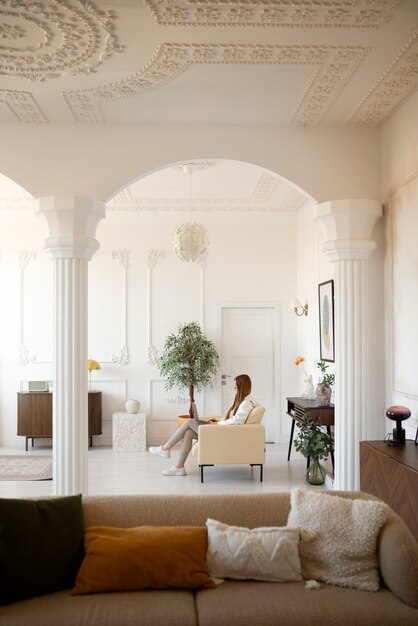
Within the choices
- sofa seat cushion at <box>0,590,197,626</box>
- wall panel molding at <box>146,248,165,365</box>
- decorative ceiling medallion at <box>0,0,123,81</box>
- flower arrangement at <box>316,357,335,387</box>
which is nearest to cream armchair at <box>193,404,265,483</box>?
flower arrangement at <box>316,357,335,387</box>

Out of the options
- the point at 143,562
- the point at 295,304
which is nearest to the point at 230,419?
the point at 295,304

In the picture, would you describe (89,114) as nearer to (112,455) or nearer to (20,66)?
(20,66)

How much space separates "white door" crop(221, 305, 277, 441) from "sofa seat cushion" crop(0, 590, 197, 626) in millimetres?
6962

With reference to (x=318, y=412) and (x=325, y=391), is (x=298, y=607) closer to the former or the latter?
(x=318, y=412)

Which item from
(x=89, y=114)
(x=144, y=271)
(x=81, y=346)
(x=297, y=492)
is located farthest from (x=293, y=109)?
(x=144, y=271)

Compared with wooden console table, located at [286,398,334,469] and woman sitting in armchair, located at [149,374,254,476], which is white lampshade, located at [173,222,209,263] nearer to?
woman sitting in armchair, located at [149,374,254,476]

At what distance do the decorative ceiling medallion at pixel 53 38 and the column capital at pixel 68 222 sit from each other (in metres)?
0.99

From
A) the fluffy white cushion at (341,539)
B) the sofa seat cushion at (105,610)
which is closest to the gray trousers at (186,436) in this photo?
the fluffy white cushion at (341,539)

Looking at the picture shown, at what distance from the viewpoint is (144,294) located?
9641 mm

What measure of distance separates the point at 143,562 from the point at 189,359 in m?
6.33

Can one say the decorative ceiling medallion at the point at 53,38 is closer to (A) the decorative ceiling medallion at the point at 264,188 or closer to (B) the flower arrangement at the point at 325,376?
(A) the decorative ceiling medallion at the point at 264,188

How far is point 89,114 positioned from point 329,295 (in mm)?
3654

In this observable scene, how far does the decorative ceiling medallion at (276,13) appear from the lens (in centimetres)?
329

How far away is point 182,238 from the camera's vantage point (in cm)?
751
